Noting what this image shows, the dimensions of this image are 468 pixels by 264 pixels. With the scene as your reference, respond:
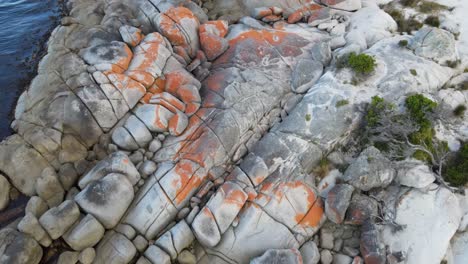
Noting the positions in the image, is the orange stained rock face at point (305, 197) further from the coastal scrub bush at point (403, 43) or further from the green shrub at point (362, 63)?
the coastal scrub bush at point (403, 43)

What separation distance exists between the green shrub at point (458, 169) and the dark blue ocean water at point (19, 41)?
21.3 meters

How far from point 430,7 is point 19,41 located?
2728 cm

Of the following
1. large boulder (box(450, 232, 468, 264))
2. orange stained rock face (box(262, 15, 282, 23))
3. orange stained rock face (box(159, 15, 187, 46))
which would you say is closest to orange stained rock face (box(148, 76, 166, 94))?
orange stained rock face (box(159, 15, 187, 46))

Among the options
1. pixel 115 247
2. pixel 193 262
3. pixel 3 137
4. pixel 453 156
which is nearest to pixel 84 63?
pixel 3 137

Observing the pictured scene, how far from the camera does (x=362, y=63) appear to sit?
59.4 ft

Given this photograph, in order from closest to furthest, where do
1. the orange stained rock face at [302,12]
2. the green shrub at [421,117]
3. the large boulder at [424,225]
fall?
the large boulder at [424,225], the green shrub at [421,117], the orange stained rock face at [302,12]

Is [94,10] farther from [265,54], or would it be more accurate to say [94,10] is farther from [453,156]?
[453,156]

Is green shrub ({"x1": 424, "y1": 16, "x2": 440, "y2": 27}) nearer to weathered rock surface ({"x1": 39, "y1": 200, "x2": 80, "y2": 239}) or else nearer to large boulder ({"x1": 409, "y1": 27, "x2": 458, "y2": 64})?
large boulder ({"x1": 409, "y1": 27, "x2": 458, "y2": 64})

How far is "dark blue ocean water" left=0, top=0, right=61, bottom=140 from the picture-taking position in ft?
68.6

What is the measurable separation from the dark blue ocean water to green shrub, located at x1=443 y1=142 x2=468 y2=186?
21326mm

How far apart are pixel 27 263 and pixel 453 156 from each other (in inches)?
734

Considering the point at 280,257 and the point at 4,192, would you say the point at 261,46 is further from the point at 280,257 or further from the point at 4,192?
the point at 4,192

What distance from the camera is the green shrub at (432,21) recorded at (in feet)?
69.7

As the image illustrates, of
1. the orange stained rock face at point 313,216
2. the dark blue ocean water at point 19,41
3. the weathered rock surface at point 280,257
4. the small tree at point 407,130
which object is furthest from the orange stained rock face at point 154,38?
the weathered rock surface at point 280,257
